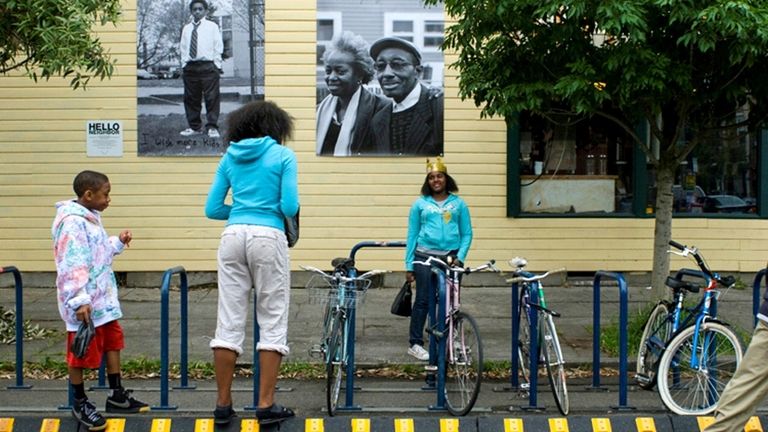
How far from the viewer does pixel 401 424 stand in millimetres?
6328

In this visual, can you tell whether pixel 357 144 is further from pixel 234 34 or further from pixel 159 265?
pixel 159 265

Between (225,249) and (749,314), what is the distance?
276 inches

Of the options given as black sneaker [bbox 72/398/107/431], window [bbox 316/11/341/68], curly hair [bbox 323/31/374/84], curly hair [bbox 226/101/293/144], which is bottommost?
black sneaker [bbox 72/398/107/431]

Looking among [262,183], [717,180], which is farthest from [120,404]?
[717,180]

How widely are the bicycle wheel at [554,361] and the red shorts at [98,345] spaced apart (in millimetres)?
3092

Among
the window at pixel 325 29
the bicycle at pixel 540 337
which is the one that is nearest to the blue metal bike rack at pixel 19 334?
the bicycle at pixel 540 337

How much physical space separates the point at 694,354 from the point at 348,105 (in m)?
6.70

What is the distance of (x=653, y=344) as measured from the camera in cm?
730

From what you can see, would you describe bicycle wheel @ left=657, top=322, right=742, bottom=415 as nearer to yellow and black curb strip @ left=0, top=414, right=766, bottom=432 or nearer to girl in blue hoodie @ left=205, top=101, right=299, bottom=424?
yellow and black curb strip @ left=0, top=414, right=766, bottom=432

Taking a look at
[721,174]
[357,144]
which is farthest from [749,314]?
[357,144]

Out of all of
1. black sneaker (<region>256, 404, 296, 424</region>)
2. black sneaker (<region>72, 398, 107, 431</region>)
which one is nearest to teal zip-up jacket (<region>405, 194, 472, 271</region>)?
black sneaker (<region>256, 404, 296, 424</region>)

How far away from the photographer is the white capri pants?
19.4 feet

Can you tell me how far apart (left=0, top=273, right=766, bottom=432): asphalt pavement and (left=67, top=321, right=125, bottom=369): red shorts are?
511 millimetres

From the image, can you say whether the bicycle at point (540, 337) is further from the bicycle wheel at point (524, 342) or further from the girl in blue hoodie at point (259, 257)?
the girl in blue hoodie at point (259, 257)
